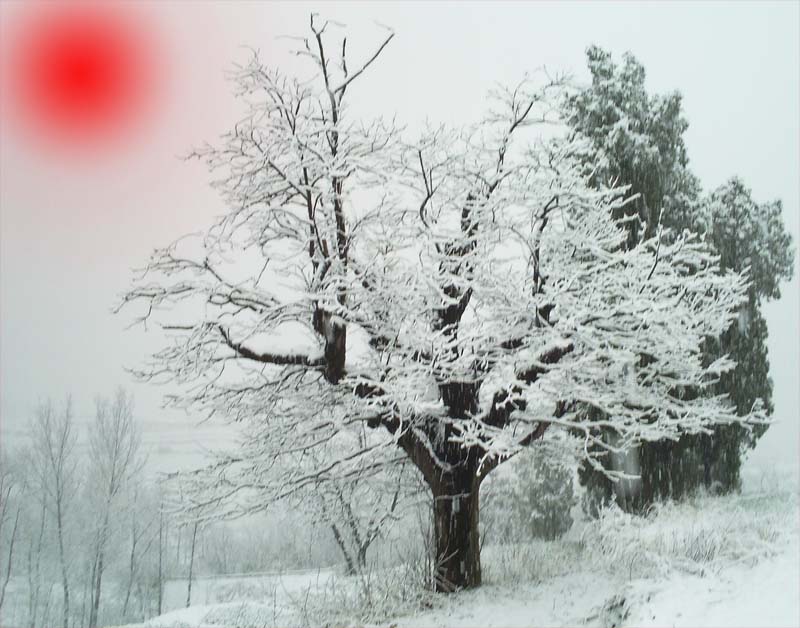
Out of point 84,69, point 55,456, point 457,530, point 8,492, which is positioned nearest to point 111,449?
point 55,456

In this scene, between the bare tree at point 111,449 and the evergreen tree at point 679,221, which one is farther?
the bare tree at point 111,449

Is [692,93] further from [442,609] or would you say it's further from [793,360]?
[442,609]

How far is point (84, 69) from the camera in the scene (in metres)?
10.2

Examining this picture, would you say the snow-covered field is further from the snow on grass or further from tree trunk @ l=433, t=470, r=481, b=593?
tree trunk @ l=433, t=470, r=481, b=593

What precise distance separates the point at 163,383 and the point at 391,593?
3349mm

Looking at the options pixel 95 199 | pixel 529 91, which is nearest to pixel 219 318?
pixel 529 91

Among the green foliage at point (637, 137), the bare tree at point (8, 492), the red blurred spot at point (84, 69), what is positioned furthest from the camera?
the bare tree at point (8, 492)

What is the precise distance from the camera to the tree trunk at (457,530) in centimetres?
692

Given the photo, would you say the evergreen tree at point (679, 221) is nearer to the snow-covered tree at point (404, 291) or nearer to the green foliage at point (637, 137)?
the green foliage at point (637, 137)

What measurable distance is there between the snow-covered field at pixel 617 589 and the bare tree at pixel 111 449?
1158cm

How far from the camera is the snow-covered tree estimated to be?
645cm

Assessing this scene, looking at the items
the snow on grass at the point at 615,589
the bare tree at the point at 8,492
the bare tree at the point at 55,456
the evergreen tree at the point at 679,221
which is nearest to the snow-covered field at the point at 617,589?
the snow on grass at the point at 615,589

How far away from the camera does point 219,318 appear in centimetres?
677

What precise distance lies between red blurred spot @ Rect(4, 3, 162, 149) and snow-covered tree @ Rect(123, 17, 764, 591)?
15.5ft
